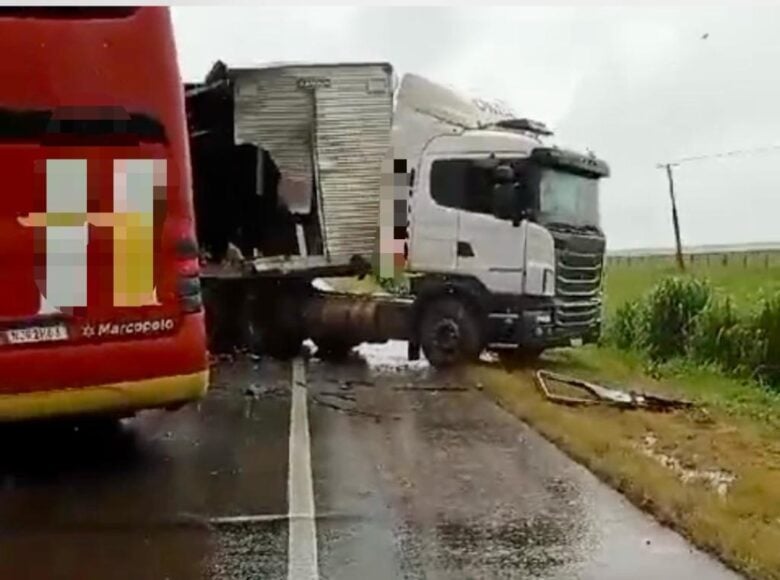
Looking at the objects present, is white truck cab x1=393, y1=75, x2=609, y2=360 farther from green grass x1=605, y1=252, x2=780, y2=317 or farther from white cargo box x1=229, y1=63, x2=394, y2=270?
green grass x1=605, y1=252, x2=780, y2=317

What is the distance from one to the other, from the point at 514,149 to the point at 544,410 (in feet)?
16.0

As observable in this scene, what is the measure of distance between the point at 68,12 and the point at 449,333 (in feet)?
28.3

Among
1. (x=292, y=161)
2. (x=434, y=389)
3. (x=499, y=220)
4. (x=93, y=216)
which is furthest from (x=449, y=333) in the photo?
(x=93, y=216)

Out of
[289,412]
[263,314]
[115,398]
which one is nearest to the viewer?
[115,398]

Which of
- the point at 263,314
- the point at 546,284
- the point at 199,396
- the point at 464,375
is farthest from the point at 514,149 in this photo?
the point at 199,396

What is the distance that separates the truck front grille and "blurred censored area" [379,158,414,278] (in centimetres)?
184

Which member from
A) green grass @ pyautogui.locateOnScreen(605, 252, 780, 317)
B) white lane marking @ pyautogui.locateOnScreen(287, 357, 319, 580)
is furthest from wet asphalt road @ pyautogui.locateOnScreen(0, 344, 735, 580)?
green grass @ pyautogui.locateOnScreen(605, 252, 780, 317)

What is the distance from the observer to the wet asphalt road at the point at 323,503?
610cm

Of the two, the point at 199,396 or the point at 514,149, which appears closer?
the point at 199,396

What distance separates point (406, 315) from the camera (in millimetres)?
16547

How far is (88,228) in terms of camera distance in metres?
7.93

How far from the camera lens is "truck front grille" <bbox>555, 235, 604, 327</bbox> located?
15719 millimetres

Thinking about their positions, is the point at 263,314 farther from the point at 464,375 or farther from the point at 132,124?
the point at 132,124

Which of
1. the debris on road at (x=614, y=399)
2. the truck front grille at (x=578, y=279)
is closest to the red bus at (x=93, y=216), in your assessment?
the debris on road at (x=614, y=399)
